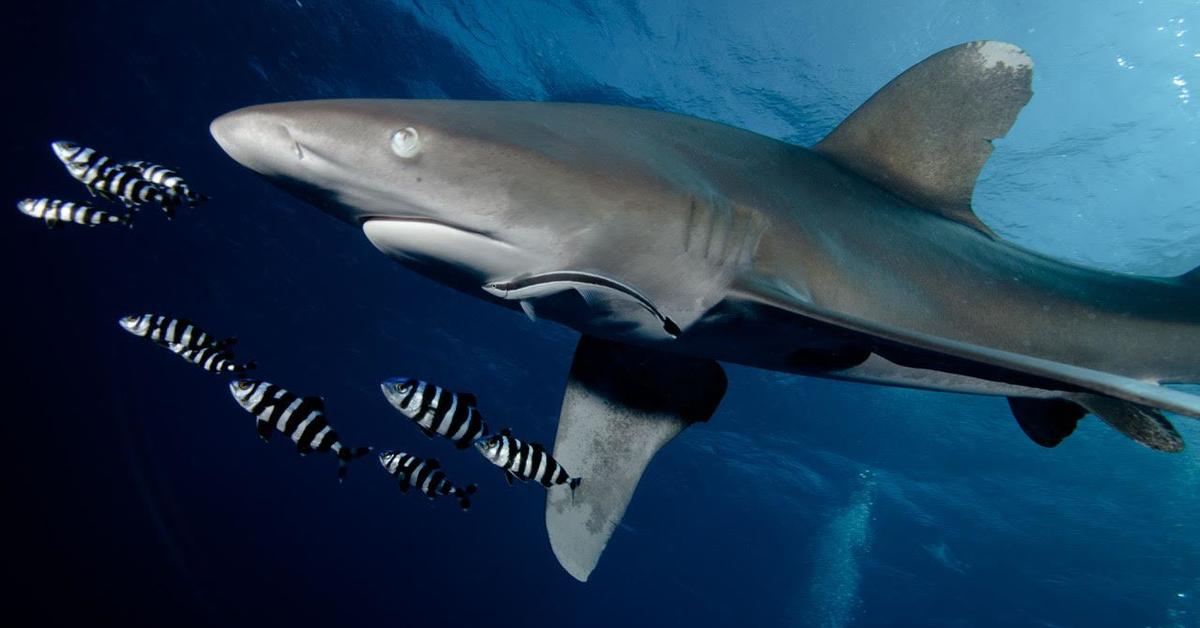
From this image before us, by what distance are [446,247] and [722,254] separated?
109 cm

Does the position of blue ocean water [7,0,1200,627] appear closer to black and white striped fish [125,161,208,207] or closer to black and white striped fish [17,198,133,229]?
black and white striped fish [125,161,208,207]

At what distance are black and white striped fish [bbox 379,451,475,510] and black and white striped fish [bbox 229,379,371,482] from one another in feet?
1.83

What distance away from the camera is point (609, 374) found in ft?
13.3

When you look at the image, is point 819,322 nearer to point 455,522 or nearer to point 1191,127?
point 1191,127

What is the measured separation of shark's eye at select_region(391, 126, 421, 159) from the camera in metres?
1.75

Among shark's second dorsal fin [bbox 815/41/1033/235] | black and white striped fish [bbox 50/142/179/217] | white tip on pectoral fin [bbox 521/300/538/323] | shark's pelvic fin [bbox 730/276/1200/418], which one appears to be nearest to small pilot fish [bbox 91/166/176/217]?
black and white striped fish [bbox 50/142/179/217]

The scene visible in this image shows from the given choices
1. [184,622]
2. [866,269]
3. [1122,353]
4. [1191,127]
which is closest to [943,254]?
[866,269]

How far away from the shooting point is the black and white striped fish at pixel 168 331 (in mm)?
3410

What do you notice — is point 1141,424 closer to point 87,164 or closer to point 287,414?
point 287,414

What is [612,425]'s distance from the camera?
157 inches

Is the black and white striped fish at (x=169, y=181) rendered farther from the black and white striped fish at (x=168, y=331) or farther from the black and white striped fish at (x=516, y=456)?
the black and white striped fish at (x=516, y=456)

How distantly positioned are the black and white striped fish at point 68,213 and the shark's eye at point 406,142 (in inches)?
114

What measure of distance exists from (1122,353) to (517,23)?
12.9 m

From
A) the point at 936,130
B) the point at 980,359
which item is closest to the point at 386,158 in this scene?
the point at 980,359
